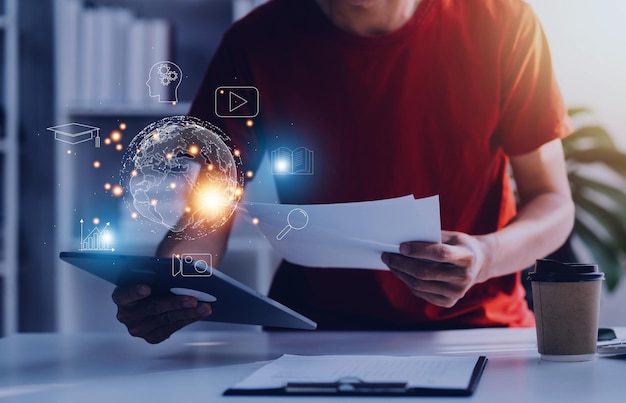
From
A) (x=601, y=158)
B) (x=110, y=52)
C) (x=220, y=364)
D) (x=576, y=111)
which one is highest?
(x=110, y=52)

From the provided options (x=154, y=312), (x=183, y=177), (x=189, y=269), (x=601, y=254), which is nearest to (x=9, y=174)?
(x=183, y=177)

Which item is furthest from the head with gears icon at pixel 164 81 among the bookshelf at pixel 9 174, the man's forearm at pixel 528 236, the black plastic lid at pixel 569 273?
the black plastic lid at pixel 569 273

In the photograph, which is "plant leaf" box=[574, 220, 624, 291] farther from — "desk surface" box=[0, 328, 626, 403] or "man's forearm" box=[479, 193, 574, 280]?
"desk surface" box=[0, 328, 626, 403]

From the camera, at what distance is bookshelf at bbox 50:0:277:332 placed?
1.40m

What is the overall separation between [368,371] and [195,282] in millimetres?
291

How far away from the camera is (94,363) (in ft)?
3.05

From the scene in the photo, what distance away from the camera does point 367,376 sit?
0.74m

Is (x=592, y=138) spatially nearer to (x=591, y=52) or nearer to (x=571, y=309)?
(x=591, y=52)

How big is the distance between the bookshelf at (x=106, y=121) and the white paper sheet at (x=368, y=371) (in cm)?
65

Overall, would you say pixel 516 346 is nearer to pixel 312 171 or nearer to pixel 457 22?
pixel 312 171

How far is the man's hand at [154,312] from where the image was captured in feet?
3.37

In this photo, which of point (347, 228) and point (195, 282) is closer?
point (195, 282)

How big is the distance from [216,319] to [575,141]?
124cm

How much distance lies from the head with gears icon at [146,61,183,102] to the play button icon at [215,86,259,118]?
0.13 m
